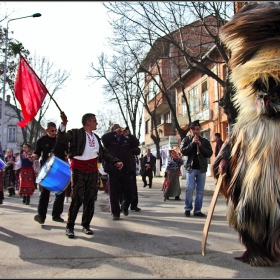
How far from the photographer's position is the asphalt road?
358 centimetres

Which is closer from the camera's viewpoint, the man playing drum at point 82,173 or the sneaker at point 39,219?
the man playing drum at point 82,173

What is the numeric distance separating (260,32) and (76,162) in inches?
124

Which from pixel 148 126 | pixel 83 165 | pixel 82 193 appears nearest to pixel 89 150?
pixel 83 165

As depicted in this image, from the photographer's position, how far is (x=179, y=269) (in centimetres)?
368

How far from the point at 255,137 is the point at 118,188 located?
405 centimetres

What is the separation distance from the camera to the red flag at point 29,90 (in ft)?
18.2

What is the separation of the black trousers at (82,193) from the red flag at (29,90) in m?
1.19

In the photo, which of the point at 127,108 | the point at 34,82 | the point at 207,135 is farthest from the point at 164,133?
the point at 34,82

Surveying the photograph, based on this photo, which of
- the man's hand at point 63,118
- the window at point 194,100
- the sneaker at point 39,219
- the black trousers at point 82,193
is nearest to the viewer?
the man's hand at point 63,118

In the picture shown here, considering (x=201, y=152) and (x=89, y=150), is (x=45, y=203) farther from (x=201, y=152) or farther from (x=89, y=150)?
(x=201, y=152)

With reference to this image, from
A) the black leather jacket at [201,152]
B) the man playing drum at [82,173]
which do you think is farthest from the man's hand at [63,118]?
the black leather jacket at [201,152]

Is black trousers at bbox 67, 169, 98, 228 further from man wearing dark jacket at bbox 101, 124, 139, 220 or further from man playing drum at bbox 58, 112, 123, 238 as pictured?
man wearing dark jacket at bbox 101, 124, 139, 220

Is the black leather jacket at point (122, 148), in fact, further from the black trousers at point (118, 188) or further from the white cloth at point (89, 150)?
the white cloth at point (89, 150)

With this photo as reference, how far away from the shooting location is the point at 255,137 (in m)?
3.71
